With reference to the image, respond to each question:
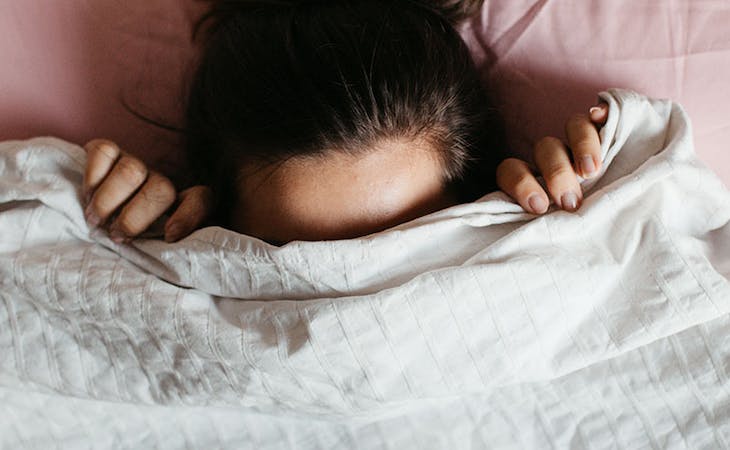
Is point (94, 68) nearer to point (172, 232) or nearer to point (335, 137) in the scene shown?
point (172, 232)

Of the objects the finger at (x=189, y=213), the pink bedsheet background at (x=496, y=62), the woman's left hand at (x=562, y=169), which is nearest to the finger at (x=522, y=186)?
the woman's left hand at (x=562, y=169)

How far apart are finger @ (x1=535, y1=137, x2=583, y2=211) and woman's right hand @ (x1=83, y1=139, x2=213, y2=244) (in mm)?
342

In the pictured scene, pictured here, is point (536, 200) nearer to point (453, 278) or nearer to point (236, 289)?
point (453, 278)

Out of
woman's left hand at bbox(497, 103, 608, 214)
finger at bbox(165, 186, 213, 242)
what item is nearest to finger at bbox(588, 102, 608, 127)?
woman's left hand at bbox(497, 103, 608, 214)

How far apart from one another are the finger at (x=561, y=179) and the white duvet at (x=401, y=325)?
19 millimetres

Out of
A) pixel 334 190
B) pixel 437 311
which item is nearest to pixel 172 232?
pixel 334 190

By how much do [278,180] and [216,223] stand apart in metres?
0.13

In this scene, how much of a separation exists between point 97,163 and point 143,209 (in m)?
0.07

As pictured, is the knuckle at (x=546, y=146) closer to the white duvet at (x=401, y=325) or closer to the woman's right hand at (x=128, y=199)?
the white duvet at (x=401, y=325)

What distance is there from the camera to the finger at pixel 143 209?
2.37ft

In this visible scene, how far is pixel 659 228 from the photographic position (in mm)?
656

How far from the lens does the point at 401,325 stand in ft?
2.02

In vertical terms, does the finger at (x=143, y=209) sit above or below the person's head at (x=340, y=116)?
below

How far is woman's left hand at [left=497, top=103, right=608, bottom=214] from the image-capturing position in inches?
26.4
